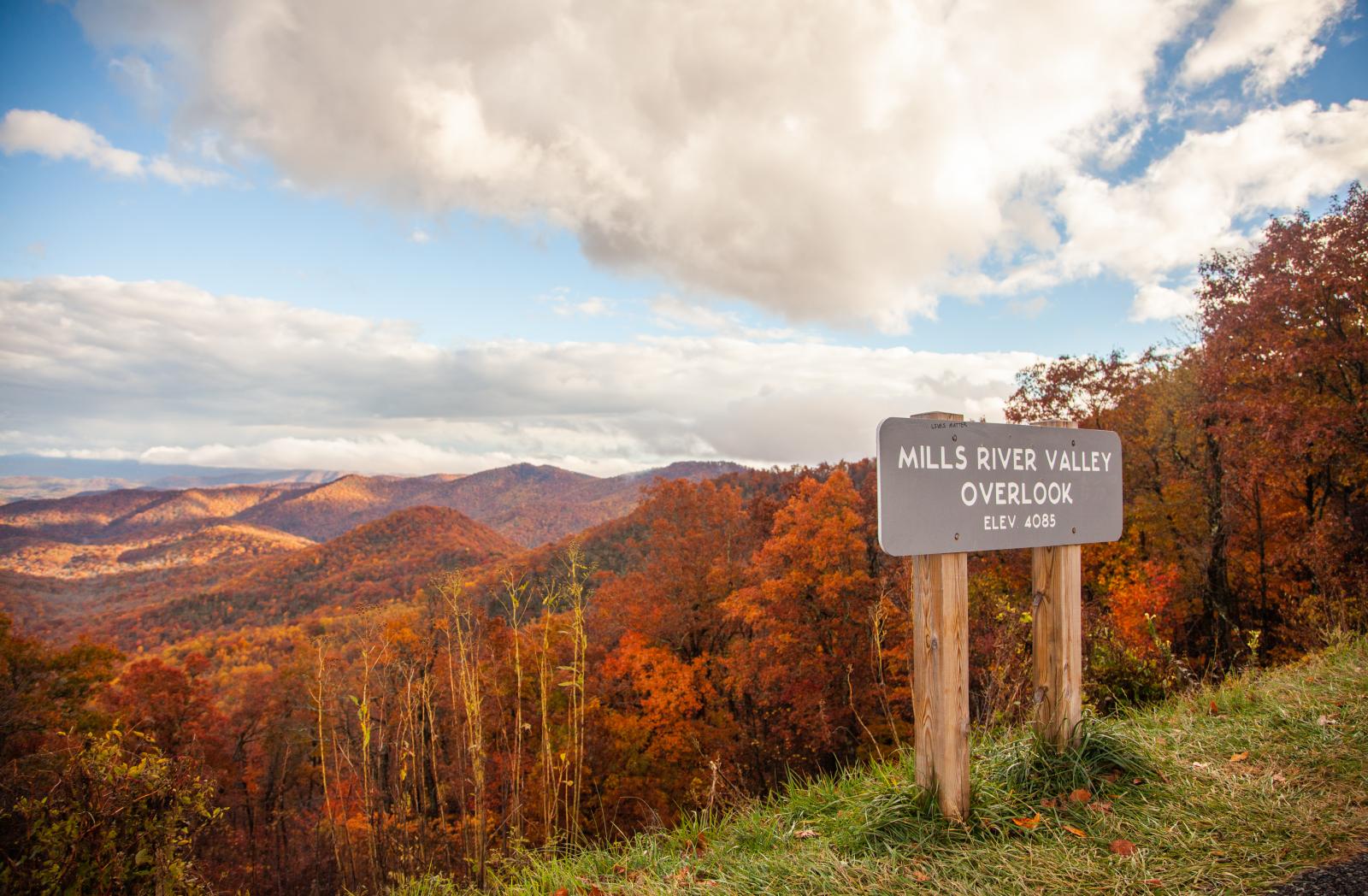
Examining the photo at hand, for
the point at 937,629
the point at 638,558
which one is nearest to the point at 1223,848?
the point at 937,629

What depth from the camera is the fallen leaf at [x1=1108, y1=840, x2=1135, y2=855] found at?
225 cm

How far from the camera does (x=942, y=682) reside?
254 centimetres

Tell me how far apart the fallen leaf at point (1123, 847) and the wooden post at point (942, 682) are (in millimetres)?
482

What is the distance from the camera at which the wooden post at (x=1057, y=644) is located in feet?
9.68

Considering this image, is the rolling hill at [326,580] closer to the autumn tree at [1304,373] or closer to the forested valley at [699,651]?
the forested valley at [699,651]

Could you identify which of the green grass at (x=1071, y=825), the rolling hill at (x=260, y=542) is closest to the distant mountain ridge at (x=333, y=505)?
the rolling hill at (x=260, y=542)

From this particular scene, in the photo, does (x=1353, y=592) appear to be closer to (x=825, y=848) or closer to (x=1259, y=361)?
(x=1259, y=361)

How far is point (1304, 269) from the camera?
11.8 m

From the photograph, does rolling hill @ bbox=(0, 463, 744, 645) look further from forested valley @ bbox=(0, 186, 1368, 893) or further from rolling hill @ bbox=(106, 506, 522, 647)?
forested valley @ bbox=(0, 186, 1368, 893)

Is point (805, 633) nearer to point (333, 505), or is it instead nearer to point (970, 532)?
point (970, 532)

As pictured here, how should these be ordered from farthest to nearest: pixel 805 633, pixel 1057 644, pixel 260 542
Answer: pixel 260 542 → pixel 805 633 → pixel 1057 644

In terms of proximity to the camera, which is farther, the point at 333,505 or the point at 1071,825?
the point at 333,505

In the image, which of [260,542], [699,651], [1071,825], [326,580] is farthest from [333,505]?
[1071,825]

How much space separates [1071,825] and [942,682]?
70 centimetres
